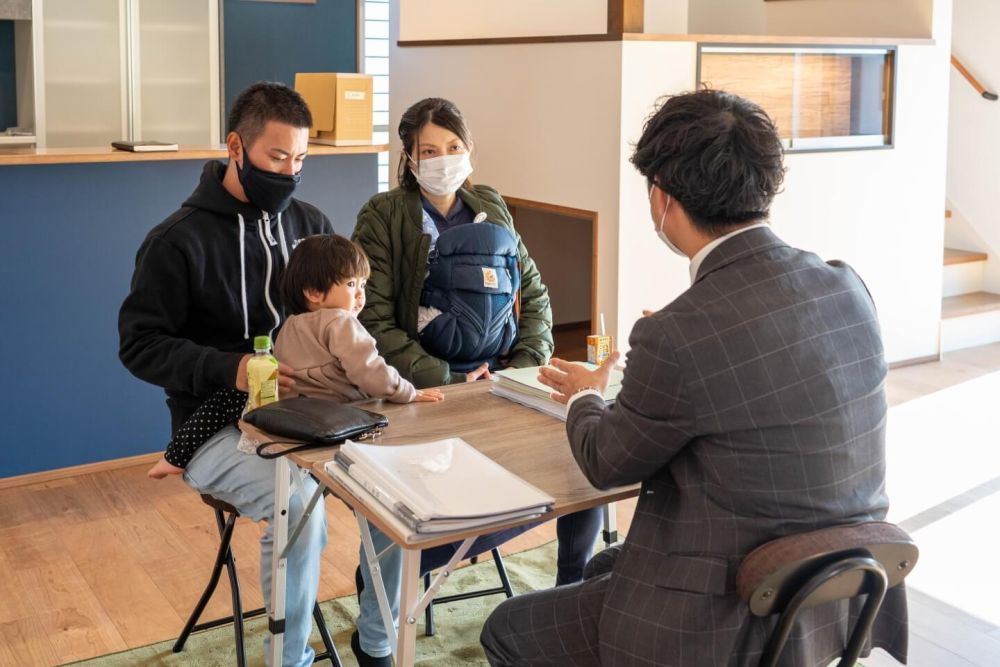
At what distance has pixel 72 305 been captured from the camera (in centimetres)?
388

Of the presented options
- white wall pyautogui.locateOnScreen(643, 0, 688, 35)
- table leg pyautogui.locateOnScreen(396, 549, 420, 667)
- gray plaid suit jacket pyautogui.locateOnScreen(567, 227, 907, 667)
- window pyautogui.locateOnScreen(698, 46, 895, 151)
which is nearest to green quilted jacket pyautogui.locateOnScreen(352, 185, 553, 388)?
table leg pyautogui.locateOnScreen(396, 549, 420, 667)

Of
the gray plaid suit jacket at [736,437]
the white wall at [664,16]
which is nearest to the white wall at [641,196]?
the white wall at [664,16]

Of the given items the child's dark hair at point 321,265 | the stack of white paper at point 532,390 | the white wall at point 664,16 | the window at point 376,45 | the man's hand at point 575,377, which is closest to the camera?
the man's hand at point 575,377

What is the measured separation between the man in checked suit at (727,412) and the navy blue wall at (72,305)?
8.74ft

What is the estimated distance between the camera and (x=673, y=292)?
472 cm

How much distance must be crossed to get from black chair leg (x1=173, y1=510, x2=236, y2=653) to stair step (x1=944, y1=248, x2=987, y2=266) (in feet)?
15.9


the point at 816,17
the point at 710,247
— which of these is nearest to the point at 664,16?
the point at 816,17

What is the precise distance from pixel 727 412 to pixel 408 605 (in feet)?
1.93

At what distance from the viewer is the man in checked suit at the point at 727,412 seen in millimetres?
1558

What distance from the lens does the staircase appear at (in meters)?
5.86

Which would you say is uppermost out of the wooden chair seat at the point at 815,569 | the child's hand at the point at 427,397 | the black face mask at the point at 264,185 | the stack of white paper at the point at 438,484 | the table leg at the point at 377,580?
the black face mask at the point at 264,185

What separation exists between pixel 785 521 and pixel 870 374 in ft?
0.82

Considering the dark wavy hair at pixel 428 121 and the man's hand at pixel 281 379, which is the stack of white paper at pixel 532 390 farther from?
the dark wavy hair at pixel 428 121

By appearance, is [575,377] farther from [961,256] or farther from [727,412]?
[961,256]
